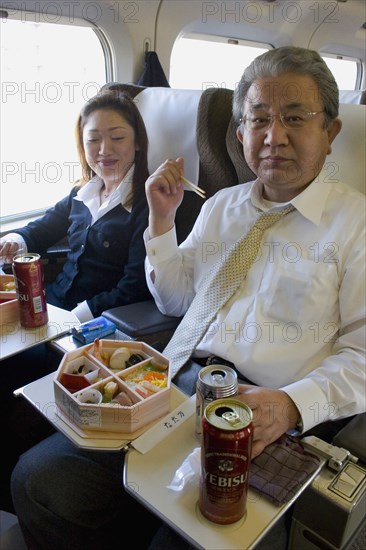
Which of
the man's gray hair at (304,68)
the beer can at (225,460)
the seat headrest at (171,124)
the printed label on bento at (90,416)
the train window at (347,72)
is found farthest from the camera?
the train window at (347,72)

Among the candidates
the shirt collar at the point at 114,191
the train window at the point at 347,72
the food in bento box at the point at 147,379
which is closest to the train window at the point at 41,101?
the shirt collar at the point at 114,191

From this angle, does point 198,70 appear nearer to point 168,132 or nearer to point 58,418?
point 168,132

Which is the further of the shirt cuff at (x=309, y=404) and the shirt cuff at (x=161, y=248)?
the shirt cuff at (x=161, y=248)

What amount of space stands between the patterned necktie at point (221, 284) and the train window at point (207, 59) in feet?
6.36

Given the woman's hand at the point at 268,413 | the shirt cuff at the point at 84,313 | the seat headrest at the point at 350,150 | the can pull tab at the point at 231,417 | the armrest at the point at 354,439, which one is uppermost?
the seat headrest at the point at 350,150

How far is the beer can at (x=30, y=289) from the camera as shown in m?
1.29

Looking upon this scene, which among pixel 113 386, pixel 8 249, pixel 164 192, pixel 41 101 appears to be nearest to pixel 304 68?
pixel 164 192

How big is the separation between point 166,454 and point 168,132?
1.53 metres

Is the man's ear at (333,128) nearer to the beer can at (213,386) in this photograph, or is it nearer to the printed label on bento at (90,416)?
the beer can at (213,386)

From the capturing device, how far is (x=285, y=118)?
4.25 ft

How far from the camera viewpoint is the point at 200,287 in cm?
154

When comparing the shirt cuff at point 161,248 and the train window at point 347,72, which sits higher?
the train window at point 347,72

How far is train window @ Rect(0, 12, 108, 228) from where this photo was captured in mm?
2463

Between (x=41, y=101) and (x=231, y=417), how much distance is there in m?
2.47
